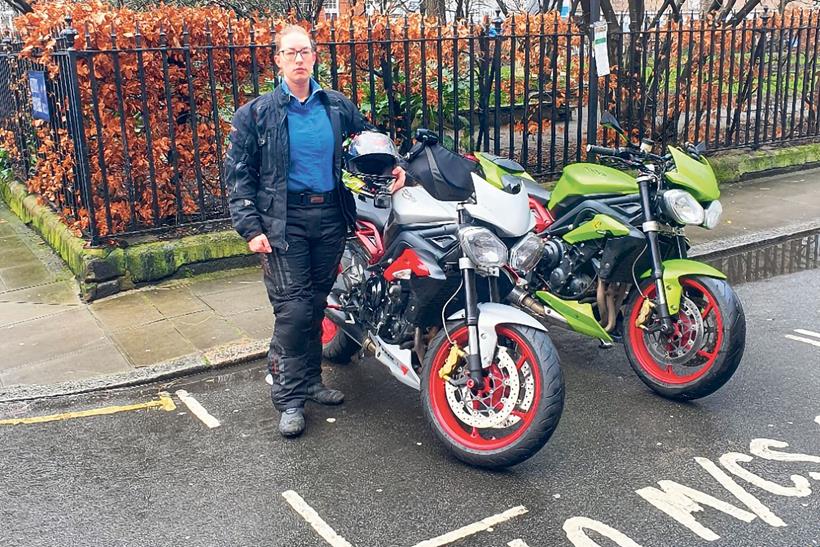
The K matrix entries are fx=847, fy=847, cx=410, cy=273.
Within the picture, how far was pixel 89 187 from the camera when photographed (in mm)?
6445

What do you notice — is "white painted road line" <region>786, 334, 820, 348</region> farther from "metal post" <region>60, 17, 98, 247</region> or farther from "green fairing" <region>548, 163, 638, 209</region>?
"metal post" <region>60, 17, 98, 247</region>

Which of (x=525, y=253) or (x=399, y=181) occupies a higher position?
(x=399, y=181)

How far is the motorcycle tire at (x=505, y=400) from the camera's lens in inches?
143

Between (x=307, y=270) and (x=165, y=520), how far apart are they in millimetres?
1400

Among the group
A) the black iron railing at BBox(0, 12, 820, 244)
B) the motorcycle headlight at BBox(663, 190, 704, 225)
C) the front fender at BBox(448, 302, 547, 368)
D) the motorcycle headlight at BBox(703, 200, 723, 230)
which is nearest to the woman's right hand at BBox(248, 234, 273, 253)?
the front fender at BBox(448, 302, 547, 368)

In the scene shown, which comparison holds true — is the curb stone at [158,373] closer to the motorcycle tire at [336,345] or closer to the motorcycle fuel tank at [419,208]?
the motorcycle tire at [336,345]

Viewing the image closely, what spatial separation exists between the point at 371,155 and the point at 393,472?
1525mm

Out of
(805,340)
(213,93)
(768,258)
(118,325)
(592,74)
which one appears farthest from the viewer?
(592,74)

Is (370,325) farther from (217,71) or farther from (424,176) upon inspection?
(217,71)

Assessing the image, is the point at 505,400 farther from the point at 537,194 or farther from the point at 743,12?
the point at 743,12

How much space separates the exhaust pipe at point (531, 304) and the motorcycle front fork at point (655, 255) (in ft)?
1.86

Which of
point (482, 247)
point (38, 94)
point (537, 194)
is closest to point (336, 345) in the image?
point (537, 194)

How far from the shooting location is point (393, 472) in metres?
3.88

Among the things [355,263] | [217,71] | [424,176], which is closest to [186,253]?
[217,71]
